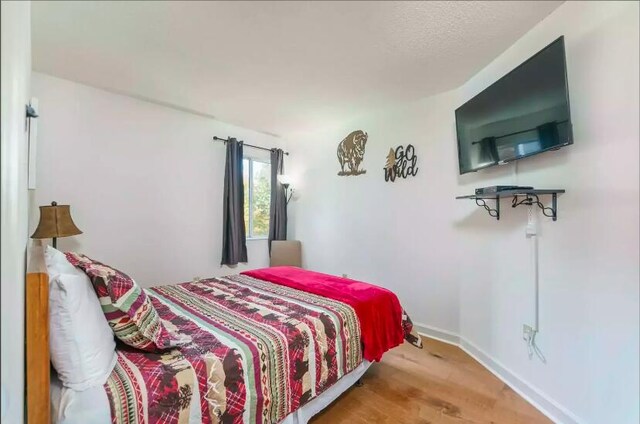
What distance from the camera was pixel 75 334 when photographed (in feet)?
3.21

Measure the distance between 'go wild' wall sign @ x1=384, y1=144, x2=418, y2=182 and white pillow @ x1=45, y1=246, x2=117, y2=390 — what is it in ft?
9.32

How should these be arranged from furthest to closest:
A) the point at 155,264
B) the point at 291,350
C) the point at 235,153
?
the point at 235,153 < the point at 155,264 < the point at 291,350

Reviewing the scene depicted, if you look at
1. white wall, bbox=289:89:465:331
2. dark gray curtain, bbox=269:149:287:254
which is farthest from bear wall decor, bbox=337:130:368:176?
dark gray curtain, bbox=269:149:287:254

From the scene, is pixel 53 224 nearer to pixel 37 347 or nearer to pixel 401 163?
pixel 37 347

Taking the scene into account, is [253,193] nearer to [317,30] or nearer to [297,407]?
[317,30]

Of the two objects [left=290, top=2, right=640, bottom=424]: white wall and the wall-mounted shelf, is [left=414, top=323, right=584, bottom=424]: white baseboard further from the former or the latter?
the wall-mounted shelf

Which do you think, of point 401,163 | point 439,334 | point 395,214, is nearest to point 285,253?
point 395,214

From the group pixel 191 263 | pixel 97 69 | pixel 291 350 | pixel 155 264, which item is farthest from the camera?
pixel 191 263

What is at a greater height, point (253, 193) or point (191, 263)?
point (253, 193)

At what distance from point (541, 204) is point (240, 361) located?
200cm

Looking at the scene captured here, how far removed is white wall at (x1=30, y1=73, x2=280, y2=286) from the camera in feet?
8.36

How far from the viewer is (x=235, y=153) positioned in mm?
3703

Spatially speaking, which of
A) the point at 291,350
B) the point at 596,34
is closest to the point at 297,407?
the point at 291,350

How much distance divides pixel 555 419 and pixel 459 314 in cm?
107
